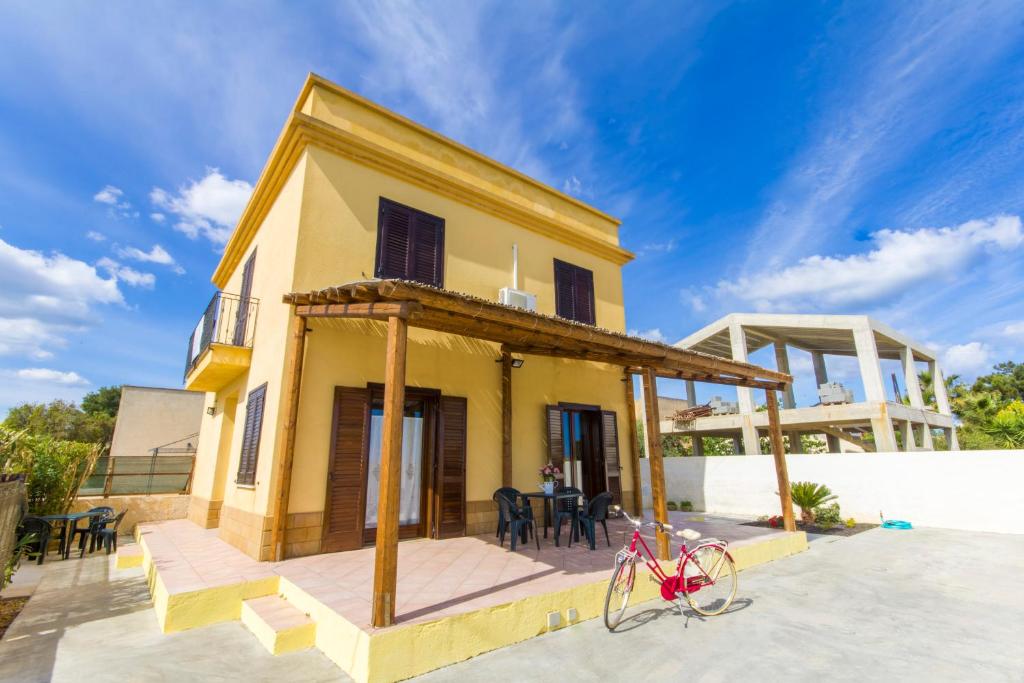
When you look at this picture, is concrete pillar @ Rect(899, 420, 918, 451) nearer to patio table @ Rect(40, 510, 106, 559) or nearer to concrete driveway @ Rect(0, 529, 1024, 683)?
concrete driveway @ Rect(0, 529, 1024, 683)

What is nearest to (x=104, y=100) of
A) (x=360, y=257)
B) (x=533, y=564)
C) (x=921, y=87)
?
(x=360, y=257)

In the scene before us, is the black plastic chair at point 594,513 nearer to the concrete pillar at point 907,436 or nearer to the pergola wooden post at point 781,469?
the pergola wooden post at point 781,469

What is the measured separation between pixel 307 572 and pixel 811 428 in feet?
67.2

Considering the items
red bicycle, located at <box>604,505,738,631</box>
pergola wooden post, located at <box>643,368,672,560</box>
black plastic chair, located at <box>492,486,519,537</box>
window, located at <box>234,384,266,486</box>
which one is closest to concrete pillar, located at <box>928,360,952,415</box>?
pergola wooden post, located at <box>643,368,672,560</box>

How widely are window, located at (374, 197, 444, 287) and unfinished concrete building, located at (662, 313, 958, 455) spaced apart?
15474 millimetres

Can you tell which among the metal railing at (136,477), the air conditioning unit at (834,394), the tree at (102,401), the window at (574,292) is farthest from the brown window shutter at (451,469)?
the tree at (102,401)

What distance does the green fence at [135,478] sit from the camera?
10188 millimetres

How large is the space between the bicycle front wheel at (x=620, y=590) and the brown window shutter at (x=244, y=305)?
7276 millimetres

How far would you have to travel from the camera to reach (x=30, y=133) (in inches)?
288

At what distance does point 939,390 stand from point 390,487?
2767 cm

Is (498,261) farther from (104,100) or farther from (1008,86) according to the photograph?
(1008,86)

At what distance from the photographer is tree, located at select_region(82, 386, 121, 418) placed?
1554 inches

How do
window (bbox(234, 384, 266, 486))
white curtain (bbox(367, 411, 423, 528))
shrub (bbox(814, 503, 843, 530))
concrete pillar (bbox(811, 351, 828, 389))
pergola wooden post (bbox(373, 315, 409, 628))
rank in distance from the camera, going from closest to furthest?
pergola wooden post (bbox(373, 315, 409, 628)) → window (bbox(234, 384, 266, 486)) → white curtain (bbox(367, 411, 423, 528)) → shrub (bbox(814, 503, 843, 530)) → concrete pillar (bbox(811, 351, 828, 389))

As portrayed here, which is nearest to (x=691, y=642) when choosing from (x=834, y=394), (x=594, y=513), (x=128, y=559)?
(x=594, y=513)
